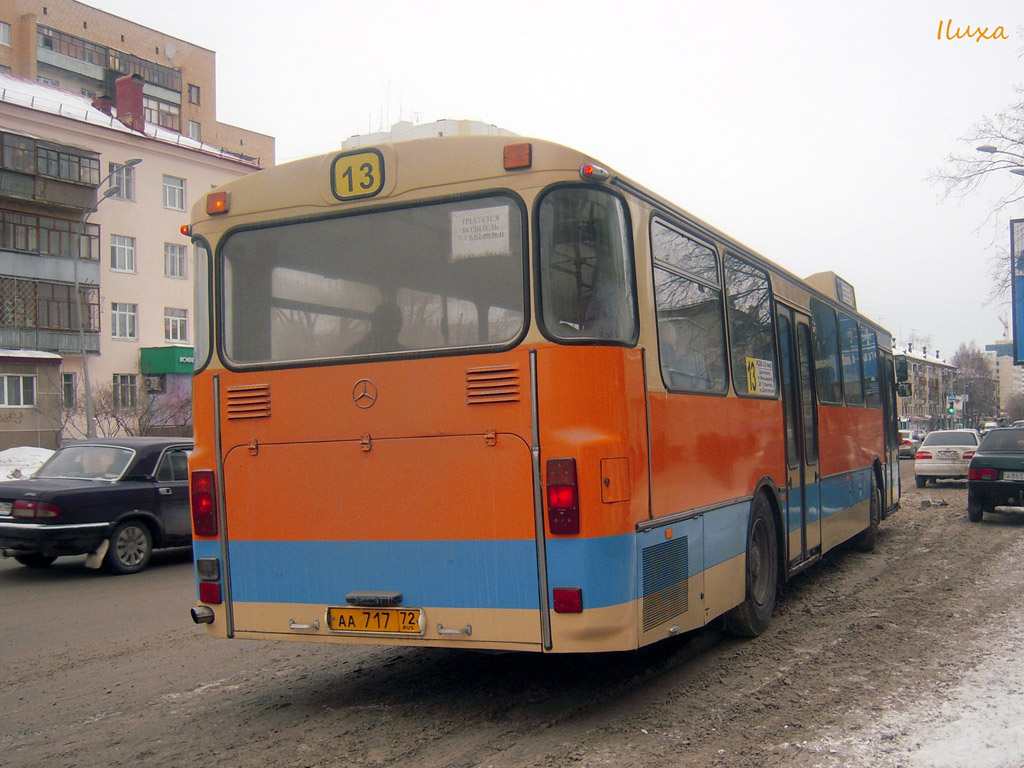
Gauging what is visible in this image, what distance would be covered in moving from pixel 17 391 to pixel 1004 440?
36027mm

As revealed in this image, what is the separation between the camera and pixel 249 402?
600 centimetres

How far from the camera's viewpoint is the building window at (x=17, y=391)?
39.2 metres

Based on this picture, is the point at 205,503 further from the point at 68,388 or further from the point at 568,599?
the point at 68,388

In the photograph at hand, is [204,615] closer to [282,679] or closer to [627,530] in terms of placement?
[282,679]

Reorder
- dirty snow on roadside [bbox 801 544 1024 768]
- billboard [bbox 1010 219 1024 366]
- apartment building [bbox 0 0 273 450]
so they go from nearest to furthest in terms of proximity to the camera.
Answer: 1. dirty snow on roadside [bbox 801 544 1024 768]
2. billboard [bbox 1010 219 1024 366]
3. apartment building [bbox 0 0 273 450]

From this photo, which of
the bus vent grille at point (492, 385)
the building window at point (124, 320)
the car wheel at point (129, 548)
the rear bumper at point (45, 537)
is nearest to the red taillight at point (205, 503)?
the bus vent grille at point (492, 385)

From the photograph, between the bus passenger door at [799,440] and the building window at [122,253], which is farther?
the building window at [122,253]

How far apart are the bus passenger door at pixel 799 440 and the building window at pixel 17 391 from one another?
36970 mm

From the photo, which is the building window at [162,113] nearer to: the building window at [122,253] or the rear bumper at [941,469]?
the building window at [122,253]

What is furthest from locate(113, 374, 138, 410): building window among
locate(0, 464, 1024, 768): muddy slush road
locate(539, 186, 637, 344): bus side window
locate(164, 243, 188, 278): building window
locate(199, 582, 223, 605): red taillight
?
locate(539, 186, 637, 344): bus side window

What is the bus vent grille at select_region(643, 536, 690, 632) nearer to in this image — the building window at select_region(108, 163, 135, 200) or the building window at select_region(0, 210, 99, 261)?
the building window at select_region(0, 210, 99, 261)

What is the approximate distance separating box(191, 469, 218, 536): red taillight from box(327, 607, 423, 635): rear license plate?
0.99 metres

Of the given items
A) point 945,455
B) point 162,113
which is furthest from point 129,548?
point 162,113

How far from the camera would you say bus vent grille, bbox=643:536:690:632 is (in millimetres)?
5547
